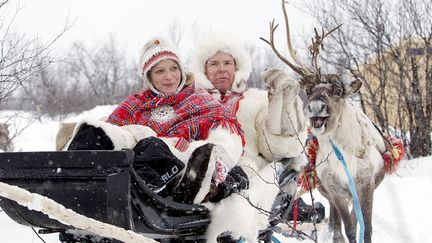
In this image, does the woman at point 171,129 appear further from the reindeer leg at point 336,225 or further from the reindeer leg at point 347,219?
the reindeer leg at point 336,225

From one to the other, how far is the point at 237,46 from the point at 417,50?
24.4 feet

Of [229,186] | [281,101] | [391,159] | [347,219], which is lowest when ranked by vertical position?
[347,219]

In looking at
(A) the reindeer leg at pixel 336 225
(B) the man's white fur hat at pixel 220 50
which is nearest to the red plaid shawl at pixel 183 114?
(B) the man's white fur hat at pixel 220 50

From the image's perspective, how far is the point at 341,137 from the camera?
5051mm

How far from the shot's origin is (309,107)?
4773 millimetres

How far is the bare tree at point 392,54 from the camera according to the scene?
10930 mm

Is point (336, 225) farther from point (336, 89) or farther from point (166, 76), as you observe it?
point (166, 76)

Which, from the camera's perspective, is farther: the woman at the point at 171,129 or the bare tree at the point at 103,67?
the bare tree at the point at 103,67

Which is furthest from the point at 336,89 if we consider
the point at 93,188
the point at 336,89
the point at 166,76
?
the point at 93,188

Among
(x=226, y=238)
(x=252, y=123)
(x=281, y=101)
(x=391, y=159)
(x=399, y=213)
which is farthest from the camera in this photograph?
(x=391, y=159)

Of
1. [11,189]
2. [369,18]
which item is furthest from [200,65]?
[369,18]

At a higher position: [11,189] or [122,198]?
[11,189]

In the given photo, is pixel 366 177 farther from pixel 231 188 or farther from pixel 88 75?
pixel 88 75

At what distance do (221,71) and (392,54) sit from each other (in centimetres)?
753
